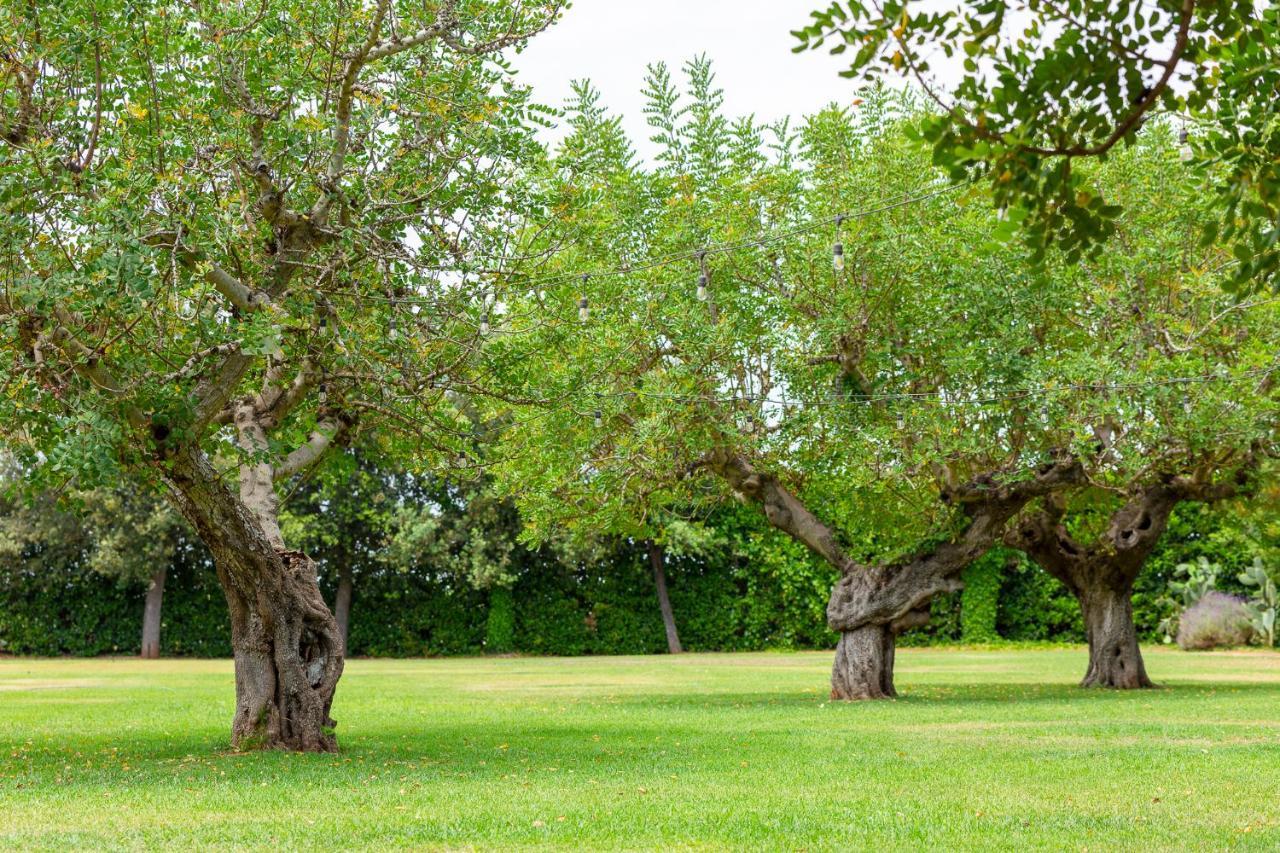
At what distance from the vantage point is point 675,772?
392 inches

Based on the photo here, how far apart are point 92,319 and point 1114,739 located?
933cm

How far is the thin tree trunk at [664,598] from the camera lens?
3469cm

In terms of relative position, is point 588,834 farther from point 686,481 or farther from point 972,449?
point 686,481

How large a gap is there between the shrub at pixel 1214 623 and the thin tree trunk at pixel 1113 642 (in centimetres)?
1218

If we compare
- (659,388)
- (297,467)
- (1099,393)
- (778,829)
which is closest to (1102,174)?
(1099,393)

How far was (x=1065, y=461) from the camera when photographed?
52.9 feet

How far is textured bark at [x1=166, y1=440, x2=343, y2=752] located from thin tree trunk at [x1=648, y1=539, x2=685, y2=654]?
2297cm

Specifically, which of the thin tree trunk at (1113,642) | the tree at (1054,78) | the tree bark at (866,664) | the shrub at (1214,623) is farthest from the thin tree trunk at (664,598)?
the tree at (1054,78)

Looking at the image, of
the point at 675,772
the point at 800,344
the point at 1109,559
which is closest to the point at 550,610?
the point at 1109,559

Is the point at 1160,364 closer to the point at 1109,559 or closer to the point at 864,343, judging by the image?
the point at 864,343

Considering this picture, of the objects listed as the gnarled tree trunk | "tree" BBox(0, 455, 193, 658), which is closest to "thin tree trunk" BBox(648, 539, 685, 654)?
"tree" BBox(0, 455, 193, 658)

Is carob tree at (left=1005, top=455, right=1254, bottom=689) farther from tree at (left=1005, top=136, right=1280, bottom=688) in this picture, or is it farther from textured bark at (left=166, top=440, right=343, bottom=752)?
textured bark at (left=166, top=440, right=343, bottom=752)

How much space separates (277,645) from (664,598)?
23911mm

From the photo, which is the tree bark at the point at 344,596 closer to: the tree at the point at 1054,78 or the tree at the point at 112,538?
the tree at the point at 112,538
